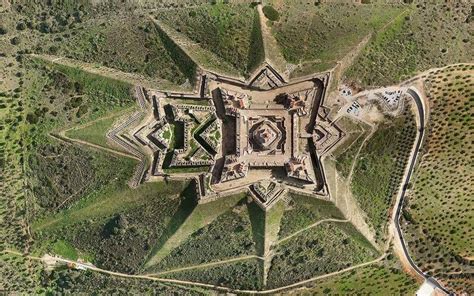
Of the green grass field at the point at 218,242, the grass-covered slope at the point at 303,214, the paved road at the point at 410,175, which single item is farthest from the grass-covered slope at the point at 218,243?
the paved road at the point at 410,175

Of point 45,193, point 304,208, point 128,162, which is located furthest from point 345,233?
point 45,193

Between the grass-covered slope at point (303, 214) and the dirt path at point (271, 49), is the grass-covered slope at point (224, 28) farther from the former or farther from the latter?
the grass-covered slope at point (303, 214)

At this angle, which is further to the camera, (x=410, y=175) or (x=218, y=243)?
(x=410, y=175)

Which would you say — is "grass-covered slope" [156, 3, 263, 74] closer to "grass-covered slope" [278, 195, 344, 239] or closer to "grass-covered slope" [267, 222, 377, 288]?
"grass-covered slope" [278, 195, 344, 239]

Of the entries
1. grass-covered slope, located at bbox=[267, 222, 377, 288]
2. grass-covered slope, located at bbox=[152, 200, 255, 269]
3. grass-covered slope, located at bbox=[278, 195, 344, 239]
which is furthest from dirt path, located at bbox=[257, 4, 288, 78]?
grass-covered slope, located at bbox=[267, 222, 377, 288]

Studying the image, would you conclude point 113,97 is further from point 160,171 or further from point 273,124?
point 273,124

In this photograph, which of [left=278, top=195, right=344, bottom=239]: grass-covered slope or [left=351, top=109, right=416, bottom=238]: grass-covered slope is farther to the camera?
[left=351, top=109, right=416, bottom=238]: grass-covered slope

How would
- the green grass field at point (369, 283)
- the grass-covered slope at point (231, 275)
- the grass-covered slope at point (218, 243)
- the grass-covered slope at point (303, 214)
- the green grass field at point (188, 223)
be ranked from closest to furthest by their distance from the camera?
the green grass field at point (188, 223) < the grass-covered slope at point (303, 214) < the grass-covered slope at point (218, 243) < the grass-covered slope at point (231, 275) < the green grass field at point (369, 283)

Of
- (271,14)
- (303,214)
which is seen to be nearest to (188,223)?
(303,214)

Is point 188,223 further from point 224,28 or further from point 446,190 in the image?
point 446,190
